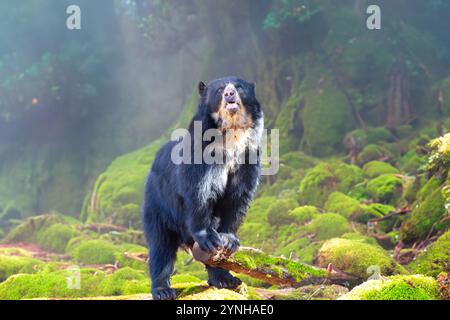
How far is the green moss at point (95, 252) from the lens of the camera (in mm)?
7937

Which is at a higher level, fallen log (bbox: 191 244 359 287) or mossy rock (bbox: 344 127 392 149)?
mossy rock (bbox: 344 127 392 149)

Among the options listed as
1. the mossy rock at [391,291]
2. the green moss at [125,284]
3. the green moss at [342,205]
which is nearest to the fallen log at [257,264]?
the mossy rock at [391,291]

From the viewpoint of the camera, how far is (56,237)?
9836 mm

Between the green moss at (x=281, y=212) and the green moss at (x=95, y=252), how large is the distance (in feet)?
8.45

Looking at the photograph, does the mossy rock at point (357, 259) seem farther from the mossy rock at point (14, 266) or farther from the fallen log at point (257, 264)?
the mossy rock at point (14, 266)

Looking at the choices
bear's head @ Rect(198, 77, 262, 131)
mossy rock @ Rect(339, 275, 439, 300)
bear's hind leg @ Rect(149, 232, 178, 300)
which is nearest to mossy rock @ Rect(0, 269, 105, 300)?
bear's hind leg @ Rect(149, 232, 178, 300)

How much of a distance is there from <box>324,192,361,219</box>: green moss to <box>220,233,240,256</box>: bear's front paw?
403 cm

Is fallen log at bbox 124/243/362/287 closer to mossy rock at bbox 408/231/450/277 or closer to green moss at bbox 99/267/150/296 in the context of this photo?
mossy rock at bbox 408/231/450/277

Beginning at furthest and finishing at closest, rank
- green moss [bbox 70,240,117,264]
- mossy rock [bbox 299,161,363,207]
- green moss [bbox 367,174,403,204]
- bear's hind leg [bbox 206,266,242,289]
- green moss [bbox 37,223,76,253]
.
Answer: green moss [bbox 37,223,76,253]
mossy rock [bbox 299,161,363,207]
green moss [bbox 70,240,117,264]
green moss [bbox 367,174,403,204]
bear's hind leg [bbox 206,266,242,289]

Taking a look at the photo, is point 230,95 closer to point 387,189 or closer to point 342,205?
point 342,205

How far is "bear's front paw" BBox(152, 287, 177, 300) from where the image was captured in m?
3.89

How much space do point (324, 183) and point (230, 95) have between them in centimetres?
526
